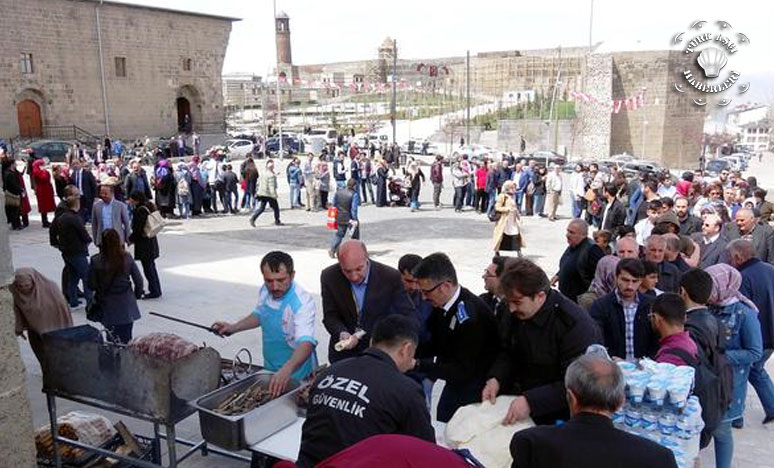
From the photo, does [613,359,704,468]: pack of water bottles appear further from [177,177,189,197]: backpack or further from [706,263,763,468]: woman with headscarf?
[177,177,189,197]: backpack

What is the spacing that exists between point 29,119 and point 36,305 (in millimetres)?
37967

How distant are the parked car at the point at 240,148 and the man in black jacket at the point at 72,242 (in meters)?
27.5

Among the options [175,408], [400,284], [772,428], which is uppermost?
[400,284]

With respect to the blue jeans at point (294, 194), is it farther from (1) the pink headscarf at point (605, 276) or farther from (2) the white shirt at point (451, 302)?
(2) the white shirt at point (451, 302)

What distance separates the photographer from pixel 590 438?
92.4 inches

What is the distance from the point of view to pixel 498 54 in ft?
247

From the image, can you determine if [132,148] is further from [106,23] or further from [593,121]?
[593,121]

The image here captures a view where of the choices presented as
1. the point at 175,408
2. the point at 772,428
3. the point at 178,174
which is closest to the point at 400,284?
the point at 175,408

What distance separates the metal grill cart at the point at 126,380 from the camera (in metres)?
3.87

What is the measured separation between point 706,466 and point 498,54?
247ft

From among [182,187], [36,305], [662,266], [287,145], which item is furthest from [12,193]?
[287,145]

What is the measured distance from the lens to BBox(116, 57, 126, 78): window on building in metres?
40.4

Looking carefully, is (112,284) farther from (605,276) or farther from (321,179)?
(321,179)

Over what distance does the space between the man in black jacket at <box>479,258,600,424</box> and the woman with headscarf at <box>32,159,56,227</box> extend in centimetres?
1397
